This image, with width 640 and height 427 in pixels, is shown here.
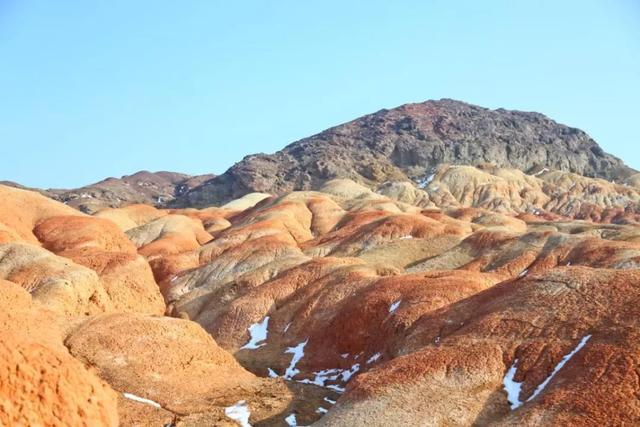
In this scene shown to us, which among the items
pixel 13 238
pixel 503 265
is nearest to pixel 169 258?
pixel 13 238

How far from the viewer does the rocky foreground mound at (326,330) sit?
23.5m

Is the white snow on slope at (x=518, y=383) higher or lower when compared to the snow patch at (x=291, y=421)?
higher

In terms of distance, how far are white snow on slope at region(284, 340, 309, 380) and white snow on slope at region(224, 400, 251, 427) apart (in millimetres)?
10140

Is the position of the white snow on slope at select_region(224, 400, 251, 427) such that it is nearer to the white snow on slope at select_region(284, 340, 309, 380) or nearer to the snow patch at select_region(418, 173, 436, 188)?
the white snow on slope at select_region(284, 340, 309, 380)

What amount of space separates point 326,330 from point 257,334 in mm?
7000

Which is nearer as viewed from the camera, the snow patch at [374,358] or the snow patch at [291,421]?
the snow patch at [291,421]

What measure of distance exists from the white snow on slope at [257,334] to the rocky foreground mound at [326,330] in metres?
0.11

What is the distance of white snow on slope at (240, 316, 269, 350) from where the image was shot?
46.6m

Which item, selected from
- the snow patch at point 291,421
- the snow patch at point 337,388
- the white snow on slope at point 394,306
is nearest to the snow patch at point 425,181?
the white snow on slope at point 394,306

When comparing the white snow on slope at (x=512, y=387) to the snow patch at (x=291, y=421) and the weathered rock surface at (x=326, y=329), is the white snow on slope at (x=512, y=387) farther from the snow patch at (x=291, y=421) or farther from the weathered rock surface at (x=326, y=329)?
the snow patch at (x=291, y=421)

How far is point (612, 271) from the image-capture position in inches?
1219

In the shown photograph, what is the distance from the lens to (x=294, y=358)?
1679 inches

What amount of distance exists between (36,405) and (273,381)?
47.7 ft

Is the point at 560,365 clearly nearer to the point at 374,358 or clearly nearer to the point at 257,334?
the point at 374,358
